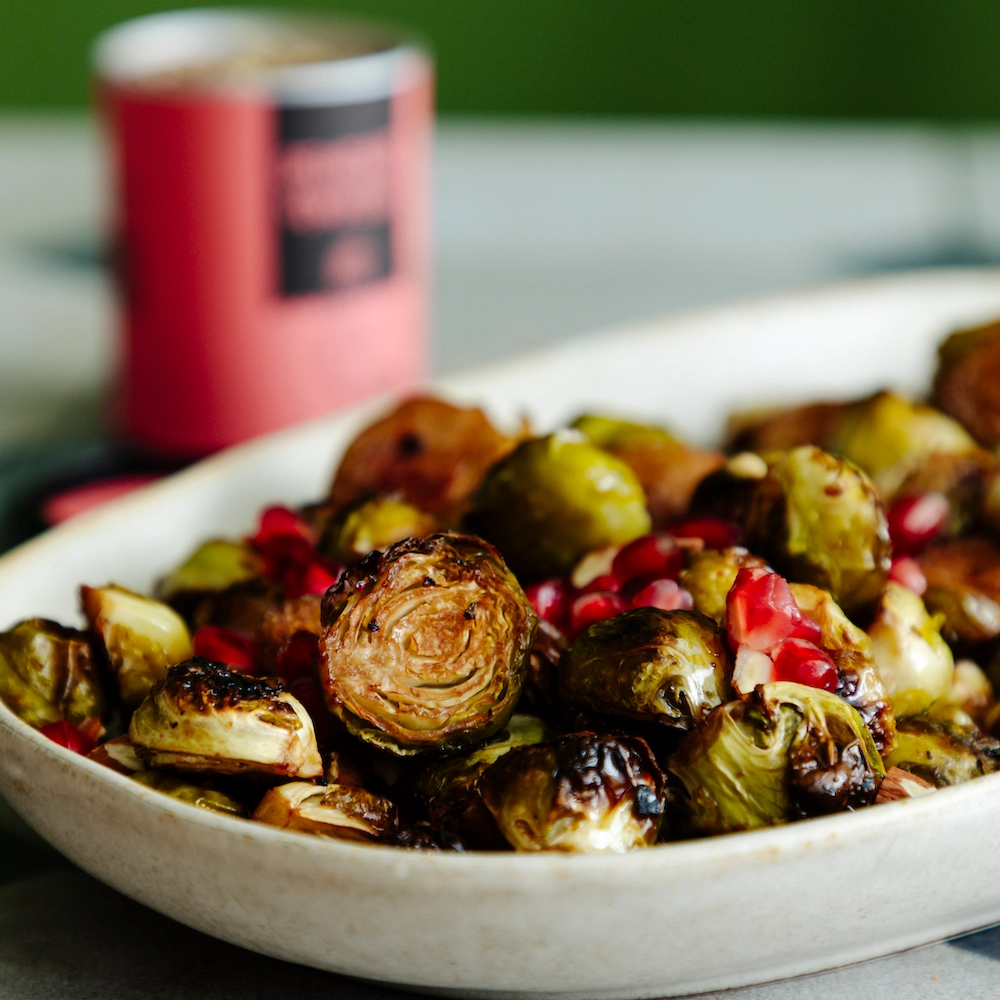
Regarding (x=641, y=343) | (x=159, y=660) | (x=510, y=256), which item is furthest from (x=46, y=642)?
(x=510, y=256)

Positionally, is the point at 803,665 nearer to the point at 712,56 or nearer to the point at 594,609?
the point at 594,609

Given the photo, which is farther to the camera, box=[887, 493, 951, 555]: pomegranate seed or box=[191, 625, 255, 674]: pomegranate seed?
box=[887, 493, 951, 555]: pomegranate seed

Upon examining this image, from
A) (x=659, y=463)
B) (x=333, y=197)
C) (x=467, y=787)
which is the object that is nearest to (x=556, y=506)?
(x=659, y=463)

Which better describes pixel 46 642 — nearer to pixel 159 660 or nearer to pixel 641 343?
pixel 159 660

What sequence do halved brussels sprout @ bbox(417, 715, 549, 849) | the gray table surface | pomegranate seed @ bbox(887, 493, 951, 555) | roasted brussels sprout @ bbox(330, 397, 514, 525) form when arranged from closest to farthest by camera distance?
halved brussels sprout @ bbox(417, 715, 549, 849)
pomegranate seed @ bbox(887, 493, 951, 555)
roasted brussels sprout @ bbox(330, 397, 514, 525)
the gray table surface

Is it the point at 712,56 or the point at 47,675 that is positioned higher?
the point at 712,56

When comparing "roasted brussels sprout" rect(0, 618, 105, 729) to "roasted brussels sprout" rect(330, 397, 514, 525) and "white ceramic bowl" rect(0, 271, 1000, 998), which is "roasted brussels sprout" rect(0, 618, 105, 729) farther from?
"roasted brussels sprout" rect(330, 397, 514, 525)

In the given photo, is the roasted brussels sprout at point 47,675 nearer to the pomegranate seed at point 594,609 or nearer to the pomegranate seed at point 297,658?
the pomegranate seed at point 297,658

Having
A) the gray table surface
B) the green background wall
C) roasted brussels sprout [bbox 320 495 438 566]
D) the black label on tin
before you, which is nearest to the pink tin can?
the black label on tin

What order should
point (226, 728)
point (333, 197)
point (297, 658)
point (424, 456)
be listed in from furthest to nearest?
1. point (333, 197)
2. point (424, 456)
3. point (297, 658)
4. point (226, 728)
